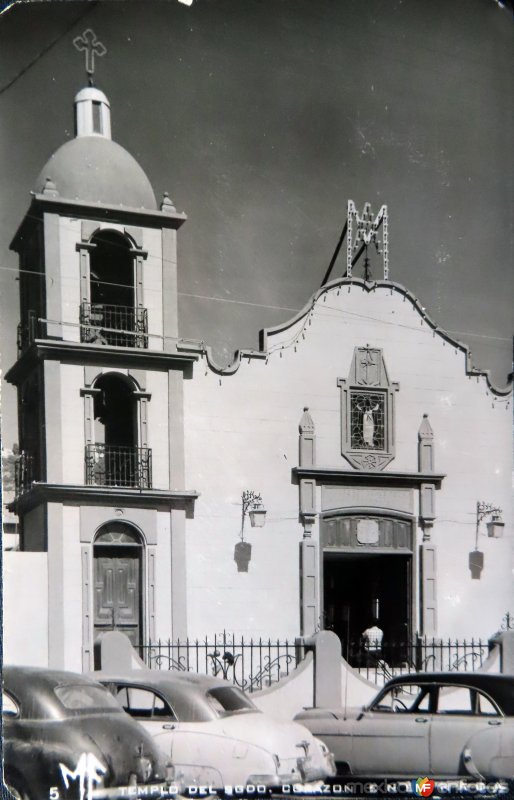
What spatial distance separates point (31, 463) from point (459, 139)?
448cm

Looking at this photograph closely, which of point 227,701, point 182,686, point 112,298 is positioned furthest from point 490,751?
point 112,298

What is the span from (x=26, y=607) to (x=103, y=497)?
984 millimetres

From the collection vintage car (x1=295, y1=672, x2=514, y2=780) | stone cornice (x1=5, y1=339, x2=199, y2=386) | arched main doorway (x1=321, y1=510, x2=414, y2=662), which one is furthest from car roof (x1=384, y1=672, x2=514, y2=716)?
stone cornice (x1=5, y1=339, x2=199, y2=386)

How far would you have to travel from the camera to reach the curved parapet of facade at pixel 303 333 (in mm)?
8266

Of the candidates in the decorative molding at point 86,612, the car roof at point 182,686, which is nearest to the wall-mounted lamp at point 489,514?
the car roof at point 182,686

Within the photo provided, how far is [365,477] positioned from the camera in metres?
8.59

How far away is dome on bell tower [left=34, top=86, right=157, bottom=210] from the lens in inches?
311

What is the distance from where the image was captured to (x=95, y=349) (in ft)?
26.0

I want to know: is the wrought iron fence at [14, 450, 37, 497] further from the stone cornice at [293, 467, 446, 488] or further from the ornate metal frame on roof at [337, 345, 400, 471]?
the ornate metal frame on roof at [337, 345, 400, 471]

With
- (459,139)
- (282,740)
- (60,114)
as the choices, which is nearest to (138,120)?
(60,114)

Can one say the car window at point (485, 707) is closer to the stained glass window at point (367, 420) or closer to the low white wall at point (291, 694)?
the low white wall at point (291, 694)

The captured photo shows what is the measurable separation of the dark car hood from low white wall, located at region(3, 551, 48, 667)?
49.4 inches

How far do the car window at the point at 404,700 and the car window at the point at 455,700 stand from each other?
102 millimetres

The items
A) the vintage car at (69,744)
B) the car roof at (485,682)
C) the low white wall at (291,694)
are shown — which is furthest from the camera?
the low white wall at (291,694)
